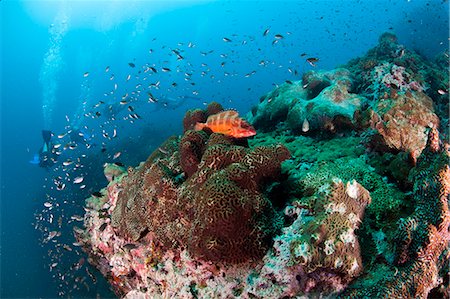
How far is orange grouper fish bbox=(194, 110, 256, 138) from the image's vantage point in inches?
185

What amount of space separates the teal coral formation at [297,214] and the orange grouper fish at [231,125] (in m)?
0.17

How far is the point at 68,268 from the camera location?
629 inches

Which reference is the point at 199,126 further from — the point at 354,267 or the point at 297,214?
the point at 354,267

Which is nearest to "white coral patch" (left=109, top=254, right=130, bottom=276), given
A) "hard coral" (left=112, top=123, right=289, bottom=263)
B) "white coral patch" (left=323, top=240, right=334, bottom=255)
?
"hard coral" (left=112, top=123, right=289, bottom=263)

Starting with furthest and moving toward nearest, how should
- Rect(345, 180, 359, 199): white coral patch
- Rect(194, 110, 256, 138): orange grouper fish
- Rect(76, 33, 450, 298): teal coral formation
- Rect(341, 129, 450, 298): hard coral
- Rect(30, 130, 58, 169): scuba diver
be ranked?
Rect(30, 130, 58, 169): scuba diver, Rect(194, 110, 256, 138): orange grouper fish, Rect(345, 180, 359, 199): white coral patch, Rect(76, 33, 450, 298): teal coral formation, Rect(341, 129, 450, 298): hard coral

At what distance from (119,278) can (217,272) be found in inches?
130

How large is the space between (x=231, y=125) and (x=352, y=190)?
2.06 meters

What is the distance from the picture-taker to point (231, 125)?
4.77 m

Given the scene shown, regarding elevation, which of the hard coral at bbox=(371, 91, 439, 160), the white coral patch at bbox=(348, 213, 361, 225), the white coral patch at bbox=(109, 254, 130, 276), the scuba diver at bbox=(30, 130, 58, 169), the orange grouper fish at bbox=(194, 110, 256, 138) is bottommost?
the scuba diver at bbox=(30, 130, 58, 169)

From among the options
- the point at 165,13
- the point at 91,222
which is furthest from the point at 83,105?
the point at 165,13

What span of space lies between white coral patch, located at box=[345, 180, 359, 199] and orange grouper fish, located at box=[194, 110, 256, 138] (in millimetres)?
1663

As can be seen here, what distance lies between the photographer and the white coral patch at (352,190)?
349 centimetres

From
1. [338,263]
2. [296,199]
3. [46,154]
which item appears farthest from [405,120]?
[46,154]

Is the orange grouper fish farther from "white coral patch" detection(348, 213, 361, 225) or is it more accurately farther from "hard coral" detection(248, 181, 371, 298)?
"white coral patch" detection(348, 213, 361, 225)
